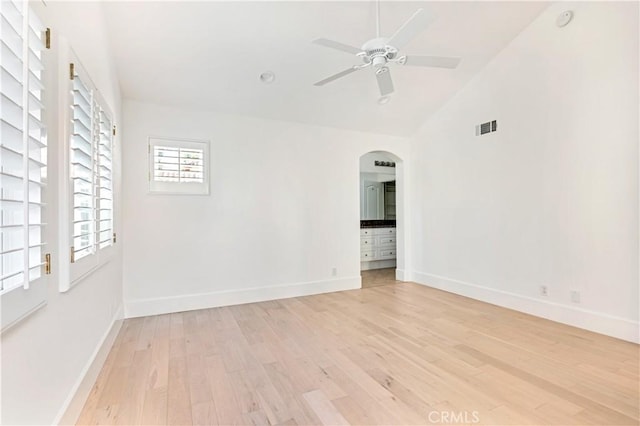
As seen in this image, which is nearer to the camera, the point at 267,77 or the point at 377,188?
the point at 267,77

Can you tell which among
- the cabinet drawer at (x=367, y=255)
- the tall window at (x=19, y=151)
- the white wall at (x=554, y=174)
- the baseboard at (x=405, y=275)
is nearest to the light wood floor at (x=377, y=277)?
the baseboard at (x=405, y=275)

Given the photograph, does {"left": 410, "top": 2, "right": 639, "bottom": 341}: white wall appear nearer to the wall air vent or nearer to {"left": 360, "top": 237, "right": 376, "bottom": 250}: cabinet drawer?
the wall air vent

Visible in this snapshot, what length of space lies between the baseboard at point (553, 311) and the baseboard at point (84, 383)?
4.32 m

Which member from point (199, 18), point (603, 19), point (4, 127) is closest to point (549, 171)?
point (603, 19)

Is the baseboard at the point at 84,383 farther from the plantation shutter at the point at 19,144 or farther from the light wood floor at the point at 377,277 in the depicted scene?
the light wood floor at the point at 377,277

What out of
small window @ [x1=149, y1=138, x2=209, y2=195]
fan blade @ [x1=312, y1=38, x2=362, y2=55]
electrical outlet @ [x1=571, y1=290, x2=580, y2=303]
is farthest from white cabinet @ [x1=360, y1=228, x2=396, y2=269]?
fan blade @ [x1=312, y1=38, x2=362, y2=55]

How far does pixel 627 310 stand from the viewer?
2.89 metres

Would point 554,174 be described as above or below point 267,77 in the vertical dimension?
below

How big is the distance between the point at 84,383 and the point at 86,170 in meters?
1.39

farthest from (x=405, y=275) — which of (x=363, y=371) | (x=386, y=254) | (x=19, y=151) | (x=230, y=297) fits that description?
(x=19, y=151)

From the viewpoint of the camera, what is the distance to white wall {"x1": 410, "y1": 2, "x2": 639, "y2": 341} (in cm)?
294

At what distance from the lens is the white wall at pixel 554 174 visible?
2.94 m

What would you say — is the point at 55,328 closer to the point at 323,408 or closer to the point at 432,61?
the point at 323,408

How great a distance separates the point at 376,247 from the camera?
6.68 metres
